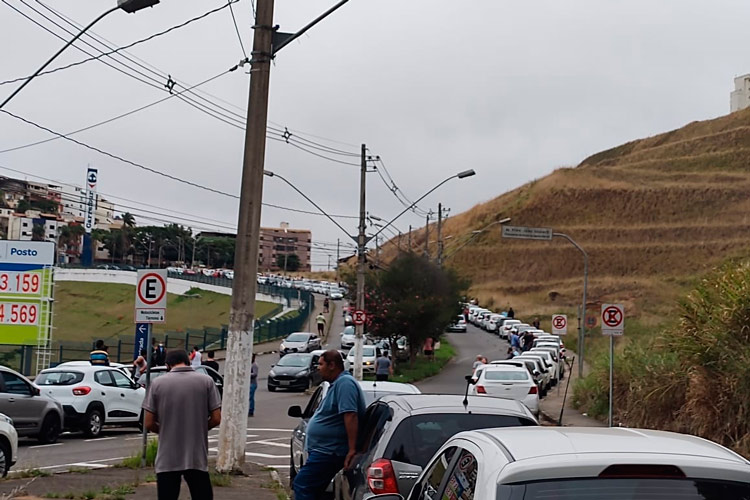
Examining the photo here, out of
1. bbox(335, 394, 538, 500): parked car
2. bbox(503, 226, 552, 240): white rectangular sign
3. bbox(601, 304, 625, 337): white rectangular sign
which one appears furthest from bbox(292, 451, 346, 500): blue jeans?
bbox(503, 226, 552, 240): white rectangular sign

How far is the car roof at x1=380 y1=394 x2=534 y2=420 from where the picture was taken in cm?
843

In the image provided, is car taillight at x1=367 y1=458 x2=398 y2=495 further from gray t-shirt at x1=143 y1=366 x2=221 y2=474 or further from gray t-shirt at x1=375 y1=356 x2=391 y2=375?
gray t-shirt at x1=375 y1=356 x2=391 y2=375

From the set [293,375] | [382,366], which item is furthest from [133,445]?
[293,375]

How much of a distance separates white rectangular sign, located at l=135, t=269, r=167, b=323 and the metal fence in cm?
2628

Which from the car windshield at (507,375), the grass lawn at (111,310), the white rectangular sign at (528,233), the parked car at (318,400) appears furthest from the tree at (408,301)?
the parked car at (318,400)

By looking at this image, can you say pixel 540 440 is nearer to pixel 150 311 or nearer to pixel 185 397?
pixel 185 397

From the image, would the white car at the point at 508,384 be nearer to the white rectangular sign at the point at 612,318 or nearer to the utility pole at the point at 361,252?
the white rectangular sign at the point at 612,318

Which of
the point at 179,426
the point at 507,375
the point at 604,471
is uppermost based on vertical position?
the point at 604,471

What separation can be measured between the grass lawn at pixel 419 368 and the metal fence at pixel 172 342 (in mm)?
8743

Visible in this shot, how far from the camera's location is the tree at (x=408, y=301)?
47281 mm

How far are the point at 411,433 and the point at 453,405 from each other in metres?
0.49

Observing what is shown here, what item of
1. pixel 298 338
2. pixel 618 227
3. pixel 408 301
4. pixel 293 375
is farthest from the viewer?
pixel 618 227

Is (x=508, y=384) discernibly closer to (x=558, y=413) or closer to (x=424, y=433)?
(x=558, y=413)

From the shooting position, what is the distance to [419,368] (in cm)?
4869
